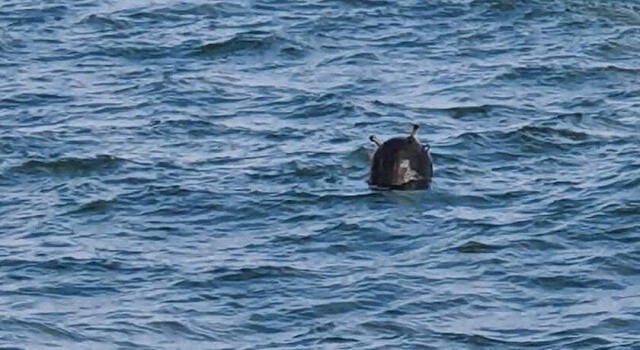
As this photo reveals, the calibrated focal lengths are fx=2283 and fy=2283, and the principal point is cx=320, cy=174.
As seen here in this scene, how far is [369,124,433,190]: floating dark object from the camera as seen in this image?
1066 inches

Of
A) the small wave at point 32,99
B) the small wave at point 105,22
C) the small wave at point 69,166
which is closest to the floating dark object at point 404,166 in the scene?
the small wave at point 69,166

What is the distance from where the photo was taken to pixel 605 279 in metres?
24.0

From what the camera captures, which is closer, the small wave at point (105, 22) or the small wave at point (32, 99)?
the small wave at point (32, 99)

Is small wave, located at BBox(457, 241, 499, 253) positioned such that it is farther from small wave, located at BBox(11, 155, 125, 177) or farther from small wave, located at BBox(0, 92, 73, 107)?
small wave, located at BBox(0, 92, 73, 107)

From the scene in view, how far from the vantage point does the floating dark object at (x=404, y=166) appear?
2708cm

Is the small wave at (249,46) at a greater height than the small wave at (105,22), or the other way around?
the small wave at (105,22)

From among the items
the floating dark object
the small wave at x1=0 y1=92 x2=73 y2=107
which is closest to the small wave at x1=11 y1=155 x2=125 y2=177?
the small wave at x1=0 y1=92 x2=73 y2=107

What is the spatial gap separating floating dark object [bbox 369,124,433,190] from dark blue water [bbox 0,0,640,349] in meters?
0.21

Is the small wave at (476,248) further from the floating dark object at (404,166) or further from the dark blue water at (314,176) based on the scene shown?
the floating dark object at (404,166)

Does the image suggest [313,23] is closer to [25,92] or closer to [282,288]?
[25,92]

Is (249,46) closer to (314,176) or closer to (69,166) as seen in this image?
(69,166)

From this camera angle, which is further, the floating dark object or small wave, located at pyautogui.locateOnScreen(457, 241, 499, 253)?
the floating dark object

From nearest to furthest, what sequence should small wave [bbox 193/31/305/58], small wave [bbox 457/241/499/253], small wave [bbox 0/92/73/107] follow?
1. small wave [bbox 457/241/499/253]
2. small wave [bbox 0/92/73/107]
3. small wave [bbox 193/31/305/58]

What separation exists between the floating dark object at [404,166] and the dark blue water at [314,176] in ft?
0.68
